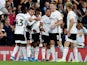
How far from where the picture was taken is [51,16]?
14484 millimetres

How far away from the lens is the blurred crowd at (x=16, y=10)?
14773 mm

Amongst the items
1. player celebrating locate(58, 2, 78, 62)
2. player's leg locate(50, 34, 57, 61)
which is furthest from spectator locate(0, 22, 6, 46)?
player celebrating locate(58, 2, 78, 62)

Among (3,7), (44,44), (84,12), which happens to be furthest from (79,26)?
(3,7)

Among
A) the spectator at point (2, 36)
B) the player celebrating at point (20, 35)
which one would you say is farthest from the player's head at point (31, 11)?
the spectator at point (2, 36)

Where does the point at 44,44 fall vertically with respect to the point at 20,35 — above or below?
below

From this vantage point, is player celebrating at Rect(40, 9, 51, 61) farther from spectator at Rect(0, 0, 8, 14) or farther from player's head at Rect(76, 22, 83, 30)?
spectator at Rect(0, 0, 8, 14)

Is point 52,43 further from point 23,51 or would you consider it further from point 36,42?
point 23,51

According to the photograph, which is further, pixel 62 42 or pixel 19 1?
pixel 19 1

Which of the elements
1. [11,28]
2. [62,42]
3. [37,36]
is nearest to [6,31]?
[11,28]

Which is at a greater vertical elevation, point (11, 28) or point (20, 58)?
point (11, 28)

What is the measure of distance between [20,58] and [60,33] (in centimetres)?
177

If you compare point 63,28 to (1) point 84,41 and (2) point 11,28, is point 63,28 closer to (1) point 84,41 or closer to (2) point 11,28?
(1) point 84,41

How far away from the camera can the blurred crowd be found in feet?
48.5

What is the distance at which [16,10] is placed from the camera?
15930 millimetres
